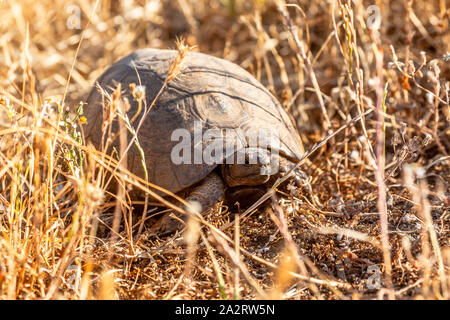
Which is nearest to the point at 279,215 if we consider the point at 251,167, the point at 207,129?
the point at 251,167

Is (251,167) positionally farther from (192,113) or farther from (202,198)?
(192,113)

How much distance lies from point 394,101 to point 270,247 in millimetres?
1865

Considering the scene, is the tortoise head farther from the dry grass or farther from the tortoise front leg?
the dry grass

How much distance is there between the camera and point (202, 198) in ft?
9.48

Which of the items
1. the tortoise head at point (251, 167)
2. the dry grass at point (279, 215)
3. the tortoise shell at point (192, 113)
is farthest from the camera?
the tortoise shell at point (192, 113)

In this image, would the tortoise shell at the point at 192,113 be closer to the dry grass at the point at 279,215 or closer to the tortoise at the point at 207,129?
the tortoise at the point at 207,129

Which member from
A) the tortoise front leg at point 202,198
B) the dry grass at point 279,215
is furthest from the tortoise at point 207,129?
the dry grass at point 279,215

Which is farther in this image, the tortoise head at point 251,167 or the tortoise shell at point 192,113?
the tortoise shell at point 192,113

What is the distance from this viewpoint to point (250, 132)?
2.97 meters

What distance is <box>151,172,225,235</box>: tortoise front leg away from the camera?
2879mm

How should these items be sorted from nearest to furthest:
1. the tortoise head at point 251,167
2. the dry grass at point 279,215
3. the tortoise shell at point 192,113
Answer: the dry grass at point 279,215, the tortoise head at point 251,167, the tortoise shell at point 192,113

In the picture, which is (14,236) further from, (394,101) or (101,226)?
(394,101)

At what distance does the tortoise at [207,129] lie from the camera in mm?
2900

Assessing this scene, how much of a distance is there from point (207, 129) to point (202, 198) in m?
0.45
